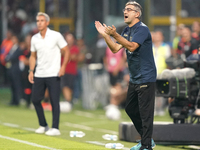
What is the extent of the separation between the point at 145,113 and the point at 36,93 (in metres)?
3.40

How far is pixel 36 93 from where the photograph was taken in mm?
11289

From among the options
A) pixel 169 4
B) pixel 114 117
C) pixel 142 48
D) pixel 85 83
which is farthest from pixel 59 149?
pixel 169 4

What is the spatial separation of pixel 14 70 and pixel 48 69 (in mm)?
7753

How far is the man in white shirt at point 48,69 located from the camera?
11.2 metres

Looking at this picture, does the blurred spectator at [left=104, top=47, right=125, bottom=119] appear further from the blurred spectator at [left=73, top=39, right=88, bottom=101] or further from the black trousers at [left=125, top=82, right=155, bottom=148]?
the black trousers at [left=125, top=82, right=155, bottom=148]

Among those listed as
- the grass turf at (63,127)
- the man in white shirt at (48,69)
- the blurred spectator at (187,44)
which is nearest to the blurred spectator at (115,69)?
the grass turf at (63,127)

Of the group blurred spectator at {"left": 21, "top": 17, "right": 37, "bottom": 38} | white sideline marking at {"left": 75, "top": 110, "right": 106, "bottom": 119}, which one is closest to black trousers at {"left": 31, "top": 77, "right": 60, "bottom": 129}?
white sideline marking at {"left": 75, "top": 110, "right": 106, "bottom": 119}

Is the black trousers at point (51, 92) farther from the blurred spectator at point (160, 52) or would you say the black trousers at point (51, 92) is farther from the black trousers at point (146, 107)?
the blurred spectator at point (160, 52)

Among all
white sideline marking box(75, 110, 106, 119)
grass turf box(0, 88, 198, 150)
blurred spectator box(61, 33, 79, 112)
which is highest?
blurred spectator box(61, 33, 79, 112)

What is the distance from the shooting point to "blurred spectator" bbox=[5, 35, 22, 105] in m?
18.5

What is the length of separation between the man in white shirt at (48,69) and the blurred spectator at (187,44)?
9.34ft

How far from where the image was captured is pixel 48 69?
36.9 ft

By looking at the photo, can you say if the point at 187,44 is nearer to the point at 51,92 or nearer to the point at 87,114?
the point at 87,114

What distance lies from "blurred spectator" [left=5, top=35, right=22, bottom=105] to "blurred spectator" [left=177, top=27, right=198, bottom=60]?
5612 millimetres
